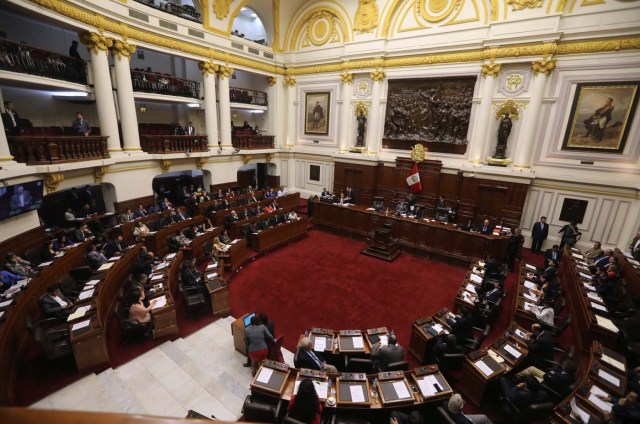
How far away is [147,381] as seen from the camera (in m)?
5.03

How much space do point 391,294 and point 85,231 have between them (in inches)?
350

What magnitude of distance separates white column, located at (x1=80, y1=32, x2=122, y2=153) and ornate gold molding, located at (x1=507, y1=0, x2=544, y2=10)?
44.3ft

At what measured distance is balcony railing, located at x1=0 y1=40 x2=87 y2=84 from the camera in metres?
7.61

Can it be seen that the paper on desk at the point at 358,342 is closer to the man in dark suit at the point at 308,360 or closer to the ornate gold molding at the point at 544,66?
the man in dark suit at the point at 308,360

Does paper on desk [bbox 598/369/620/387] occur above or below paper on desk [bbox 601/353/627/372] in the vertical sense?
below

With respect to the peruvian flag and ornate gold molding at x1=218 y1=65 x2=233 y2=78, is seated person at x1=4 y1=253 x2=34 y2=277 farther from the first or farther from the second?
the peruvian flag

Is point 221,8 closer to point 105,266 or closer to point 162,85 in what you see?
point 162,85

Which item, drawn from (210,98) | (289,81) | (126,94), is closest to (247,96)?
(289,81)

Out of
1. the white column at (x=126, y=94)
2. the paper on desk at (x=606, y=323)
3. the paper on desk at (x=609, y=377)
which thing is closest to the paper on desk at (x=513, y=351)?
the paper on desk at (x=609, y=377)

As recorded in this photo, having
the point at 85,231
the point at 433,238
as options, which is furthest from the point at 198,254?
the point at 433,238

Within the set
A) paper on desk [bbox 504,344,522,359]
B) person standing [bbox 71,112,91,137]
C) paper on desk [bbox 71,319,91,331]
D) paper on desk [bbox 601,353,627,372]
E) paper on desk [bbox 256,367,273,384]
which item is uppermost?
person standing [bbox 71,112,91,137]

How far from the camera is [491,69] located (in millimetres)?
11422

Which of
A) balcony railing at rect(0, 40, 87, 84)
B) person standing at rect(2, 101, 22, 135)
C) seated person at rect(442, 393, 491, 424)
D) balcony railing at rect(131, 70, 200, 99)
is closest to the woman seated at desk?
person standing at rect(2, 101, 22, 135)

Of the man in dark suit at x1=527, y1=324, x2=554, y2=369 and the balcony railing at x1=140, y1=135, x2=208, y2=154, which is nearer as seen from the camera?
the man in dark suit at x1=527, y1=324, x2=554, y2=369
